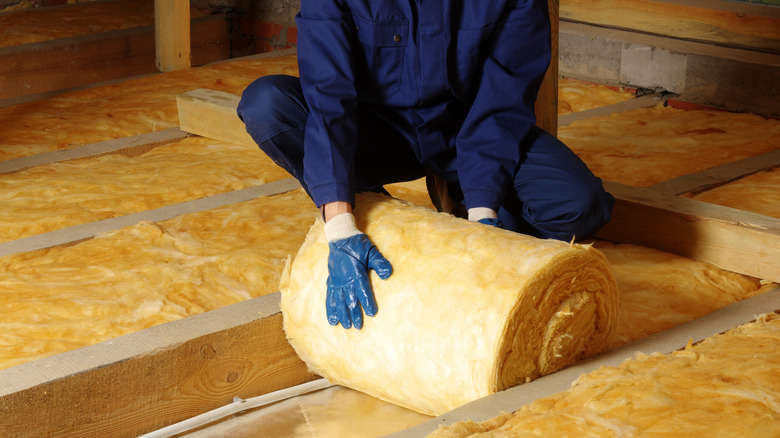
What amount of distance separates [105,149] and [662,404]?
302 centimetres

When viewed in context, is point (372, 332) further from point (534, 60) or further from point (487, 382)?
point (534, 60)

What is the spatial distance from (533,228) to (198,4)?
573cm

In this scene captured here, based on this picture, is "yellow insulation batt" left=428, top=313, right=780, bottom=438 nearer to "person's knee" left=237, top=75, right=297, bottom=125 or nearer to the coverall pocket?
the coverall pocket

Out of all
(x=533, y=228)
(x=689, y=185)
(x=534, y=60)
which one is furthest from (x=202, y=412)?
(x=689, y=185)

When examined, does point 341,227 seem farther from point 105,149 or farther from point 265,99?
point 105,149

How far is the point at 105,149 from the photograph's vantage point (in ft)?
12.9

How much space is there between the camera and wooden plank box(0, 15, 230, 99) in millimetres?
5863

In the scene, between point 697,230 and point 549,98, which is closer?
point 697,230

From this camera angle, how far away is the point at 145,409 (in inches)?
86.8

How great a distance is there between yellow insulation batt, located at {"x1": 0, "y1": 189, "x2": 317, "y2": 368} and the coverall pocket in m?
0.71

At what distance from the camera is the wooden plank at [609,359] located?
1.76 metres

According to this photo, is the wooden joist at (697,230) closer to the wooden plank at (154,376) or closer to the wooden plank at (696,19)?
the wooden plank at (154,376)

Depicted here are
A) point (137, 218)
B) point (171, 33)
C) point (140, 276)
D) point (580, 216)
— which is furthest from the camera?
point (171, 33)

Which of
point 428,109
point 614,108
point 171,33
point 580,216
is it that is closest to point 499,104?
point 428,109
